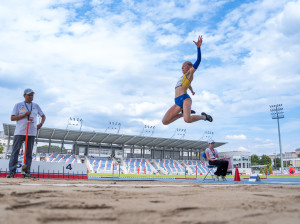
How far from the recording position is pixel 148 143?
47.5 metres

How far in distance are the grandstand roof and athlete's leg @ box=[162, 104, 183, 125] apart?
35.9 m

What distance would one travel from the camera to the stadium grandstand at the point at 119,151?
131 feet

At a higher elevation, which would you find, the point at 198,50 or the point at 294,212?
the point at 198,50

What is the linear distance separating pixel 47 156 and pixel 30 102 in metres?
35.5

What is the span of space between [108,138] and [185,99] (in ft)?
130

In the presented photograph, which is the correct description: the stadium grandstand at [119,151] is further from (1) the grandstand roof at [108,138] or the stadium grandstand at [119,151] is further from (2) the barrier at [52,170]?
(2) the barrier at [52,170]

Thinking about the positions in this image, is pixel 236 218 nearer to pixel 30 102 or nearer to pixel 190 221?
pixel 190 221

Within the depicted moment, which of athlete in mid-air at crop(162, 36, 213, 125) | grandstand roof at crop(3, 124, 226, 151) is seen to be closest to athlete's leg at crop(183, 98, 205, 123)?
athlete in mid-air at crop(162, 36, 213, 125)

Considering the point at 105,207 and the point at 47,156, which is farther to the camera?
the point at 47,156

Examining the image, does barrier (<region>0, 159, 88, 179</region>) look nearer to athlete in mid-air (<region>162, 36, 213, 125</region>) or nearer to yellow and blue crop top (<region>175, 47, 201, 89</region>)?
athlete in mid-air (<region>162, 36, 213, 125</region>)

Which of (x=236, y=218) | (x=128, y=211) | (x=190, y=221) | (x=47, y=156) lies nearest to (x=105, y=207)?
(x=128, y=211)

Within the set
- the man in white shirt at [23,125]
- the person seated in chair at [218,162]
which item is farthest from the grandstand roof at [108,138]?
the person seated in chair at [218,162]

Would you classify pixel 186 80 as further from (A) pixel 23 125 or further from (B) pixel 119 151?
(B) pixel 119 151

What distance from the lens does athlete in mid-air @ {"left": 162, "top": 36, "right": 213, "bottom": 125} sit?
575cm
